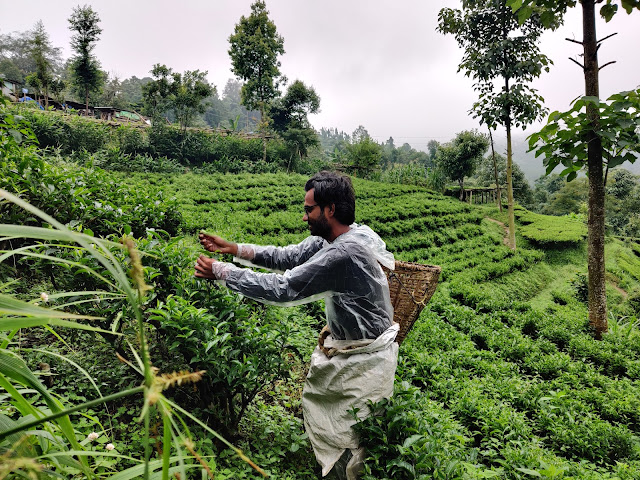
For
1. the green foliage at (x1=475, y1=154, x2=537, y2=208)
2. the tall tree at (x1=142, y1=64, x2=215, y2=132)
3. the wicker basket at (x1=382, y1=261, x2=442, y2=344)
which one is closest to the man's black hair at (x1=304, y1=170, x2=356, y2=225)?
the wicker basket at (x1=382, y1=261, x2=442, y2=344)

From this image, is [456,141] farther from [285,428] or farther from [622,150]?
[285,428]

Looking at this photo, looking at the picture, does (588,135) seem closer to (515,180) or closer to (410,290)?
(410,290)

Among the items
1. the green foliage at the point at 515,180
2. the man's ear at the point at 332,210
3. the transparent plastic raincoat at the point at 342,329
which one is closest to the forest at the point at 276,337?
the transparent plastic raincoat at the point at 342,329

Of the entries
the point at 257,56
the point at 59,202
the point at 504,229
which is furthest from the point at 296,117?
the point at 59,202

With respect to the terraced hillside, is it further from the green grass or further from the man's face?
the man's face

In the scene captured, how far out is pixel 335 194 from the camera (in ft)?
6.81

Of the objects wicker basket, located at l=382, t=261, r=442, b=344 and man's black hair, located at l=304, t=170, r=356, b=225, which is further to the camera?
wicker basket, located at l=382, t=261, r=442, b=344

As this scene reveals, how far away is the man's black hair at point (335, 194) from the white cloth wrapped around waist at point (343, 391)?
731 millimetres

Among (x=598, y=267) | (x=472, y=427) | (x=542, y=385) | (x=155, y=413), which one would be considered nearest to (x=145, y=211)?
(x=155, y=413)

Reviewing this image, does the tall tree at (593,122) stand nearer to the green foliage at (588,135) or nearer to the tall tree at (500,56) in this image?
the green foliage at (588,135)

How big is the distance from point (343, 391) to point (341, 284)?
1.90ft

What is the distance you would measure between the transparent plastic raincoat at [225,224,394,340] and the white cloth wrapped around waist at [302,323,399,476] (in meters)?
0.11

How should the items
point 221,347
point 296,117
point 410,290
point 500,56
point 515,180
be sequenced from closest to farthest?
point 221,347 → point 410,290 → point 500,56 → point 296,117 → point 515,180

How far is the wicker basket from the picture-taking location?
2.60m
